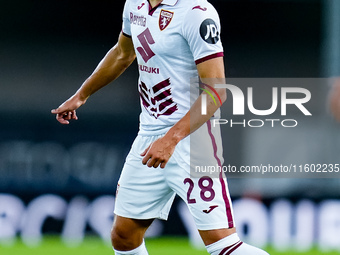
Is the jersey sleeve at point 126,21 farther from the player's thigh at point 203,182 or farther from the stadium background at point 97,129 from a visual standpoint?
the stadium background at point 97,129

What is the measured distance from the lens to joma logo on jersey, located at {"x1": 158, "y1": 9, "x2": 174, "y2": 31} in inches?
135

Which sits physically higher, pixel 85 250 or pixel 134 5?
Answer: pixel 134 5

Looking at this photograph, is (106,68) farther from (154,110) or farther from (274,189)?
(274,189)

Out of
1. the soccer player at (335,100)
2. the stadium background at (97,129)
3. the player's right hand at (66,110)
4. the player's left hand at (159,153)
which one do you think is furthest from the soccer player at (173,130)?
the stadium background at (97,129)

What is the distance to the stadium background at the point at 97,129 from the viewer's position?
675cm

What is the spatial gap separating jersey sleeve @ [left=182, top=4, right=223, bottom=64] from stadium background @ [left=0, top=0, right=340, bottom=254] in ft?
11.9

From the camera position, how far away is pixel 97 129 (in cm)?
705

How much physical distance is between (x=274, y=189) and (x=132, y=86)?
1.70m

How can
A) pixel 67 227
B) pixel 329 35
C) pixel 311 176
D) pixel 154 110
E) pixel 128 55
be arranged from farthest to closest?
pixel 329 35 < pixel 311 176 < pixel 67 227 < pixel 128 55 < pixel 154 110

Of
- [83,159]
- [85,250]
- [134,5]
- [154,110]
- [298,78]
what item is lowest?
[85,250]

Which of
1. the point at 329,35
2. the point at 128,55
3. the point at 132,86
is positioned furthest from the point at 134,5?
the point at 329,35

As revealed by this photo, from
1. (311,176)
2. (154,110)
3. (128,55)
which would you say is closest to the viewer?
(154,110)

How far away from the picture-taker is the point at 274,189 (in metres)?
7.02

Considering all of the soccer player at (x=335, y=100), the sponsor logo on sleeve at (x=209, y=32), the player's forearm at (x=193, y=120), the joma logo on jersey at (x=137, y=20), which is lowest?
the player's forearm at (x=193, y=120)
